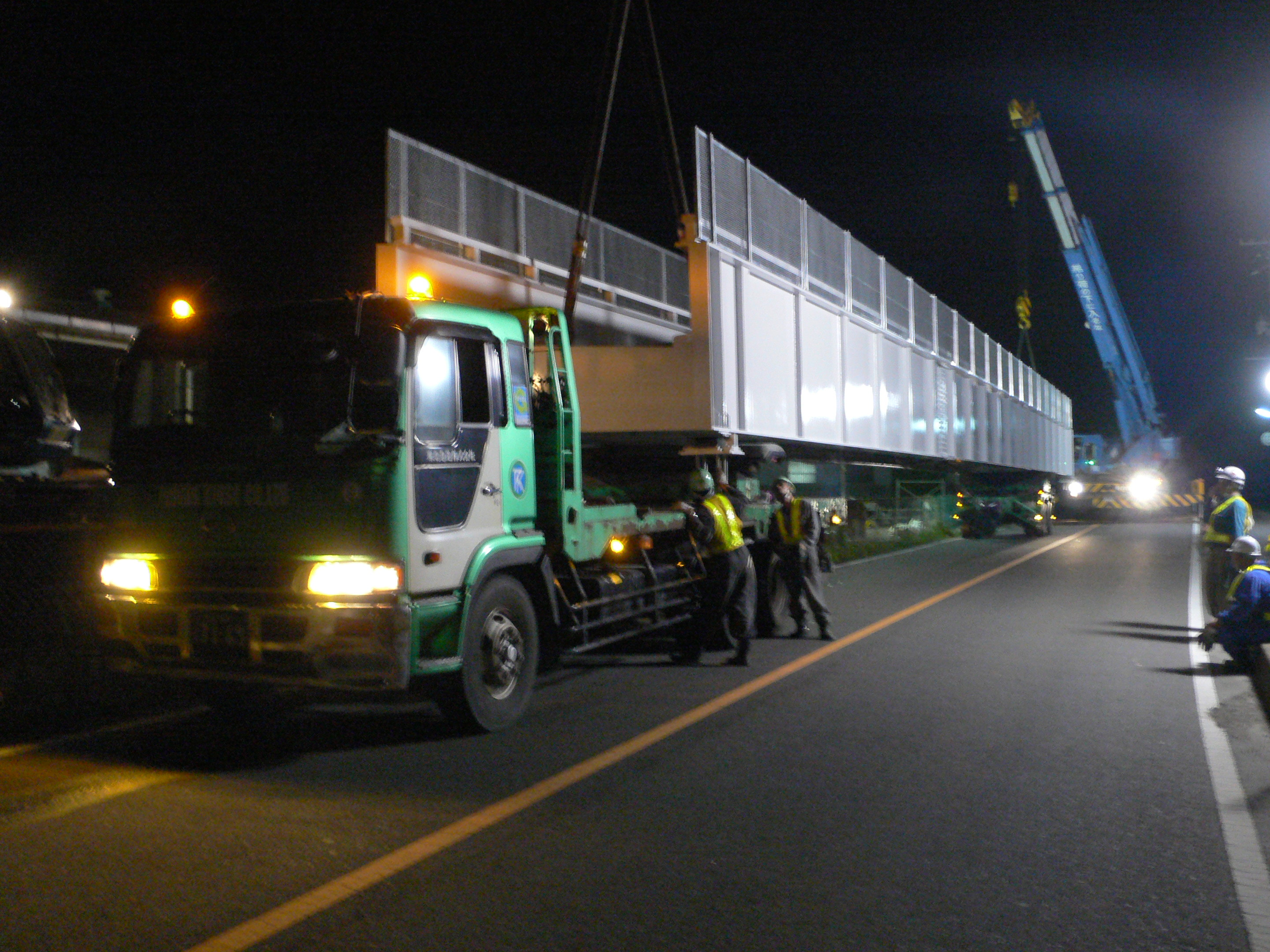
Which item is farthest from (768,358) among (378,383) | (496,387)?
(378,383)

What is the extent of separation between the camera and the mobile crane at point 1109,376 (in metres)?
42.1

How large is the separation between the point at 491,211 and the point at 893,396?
9.88 metres

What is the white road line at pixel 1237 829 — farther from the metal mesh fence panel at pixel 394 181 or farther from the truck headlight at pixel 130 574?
the metal mesh fence panel at pixel 394 181

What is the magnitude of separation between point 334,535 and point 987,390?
26.4 metres

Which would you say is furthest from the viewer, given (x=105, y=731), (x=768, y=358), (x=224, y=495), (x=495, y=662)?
(x=768, y=358)

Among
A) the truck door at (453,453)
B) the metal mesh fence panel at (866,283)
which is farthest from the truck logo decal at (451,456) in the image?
the metal mesh fence panel at (866,283)

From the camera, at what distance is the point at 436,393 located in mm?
6656

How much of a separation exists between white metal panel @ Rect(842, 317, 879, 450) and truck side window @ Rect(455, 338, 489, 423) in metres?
11.1

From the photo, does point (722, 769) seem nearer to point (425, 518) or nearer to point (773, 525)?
point (425, 518)

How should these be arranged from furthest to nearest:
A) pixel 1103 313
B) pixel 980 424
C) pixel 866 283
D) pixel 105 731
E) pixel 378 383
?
pixel 1103 313 → pixel 980 424 → pixel 866 283 → pixel 105 731 → pixel 378 383

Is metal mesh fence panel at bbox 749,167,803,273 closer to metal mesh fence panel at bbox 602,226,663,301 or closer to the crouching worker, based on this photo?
metal mesh fence panel at bbox 602,226,663,301

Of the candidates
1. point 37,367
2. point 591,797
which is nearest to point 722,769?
point 591,797

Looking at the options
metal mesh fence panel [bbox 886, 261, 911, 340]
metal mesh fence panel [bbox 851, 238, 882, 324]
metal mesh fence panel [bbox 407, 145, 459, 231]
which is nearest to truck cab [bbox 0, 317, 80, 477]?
metal mesh fence panel [bbox 407, 145, 459, 231]

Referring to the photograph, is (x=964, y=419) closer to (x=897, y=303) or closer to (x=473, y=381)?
(x=897, y=303)
